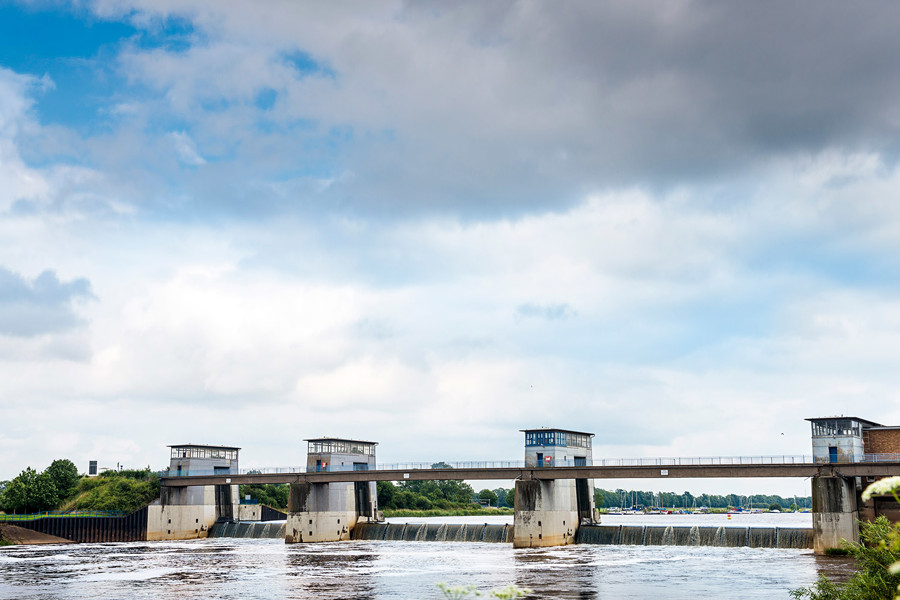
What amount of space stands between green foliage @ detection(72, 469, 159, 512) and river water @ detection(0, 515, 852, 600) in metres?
28.2

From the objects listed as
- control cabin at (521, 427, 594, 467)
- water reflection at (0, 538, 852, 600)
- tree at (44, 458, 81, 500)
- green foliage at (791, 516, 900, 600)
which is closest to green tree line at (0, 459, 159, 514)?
tree at (44, 458, 81, 500)

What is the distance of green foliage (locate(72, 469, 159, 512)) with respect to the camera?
129625 mm

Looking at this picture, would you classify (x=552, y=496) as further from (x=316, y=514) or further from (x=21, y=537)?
(x=21, y=537)

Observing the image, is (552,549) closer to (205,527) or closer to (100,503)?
(205,527)

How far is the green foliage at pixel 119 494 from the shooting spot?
12962 cm

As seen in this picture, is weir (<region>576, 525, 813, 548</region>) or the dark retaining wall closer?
weir (<region>576, 525, 813, 548</region>)

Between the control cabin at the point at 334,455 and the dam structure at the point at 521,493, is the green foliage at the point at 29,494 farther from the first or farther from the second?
the control cabin at the point at 334,455

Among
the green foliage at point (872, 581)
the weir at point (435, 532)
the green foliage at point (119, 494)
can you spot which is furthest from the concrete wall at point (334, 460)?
the green foliage at point (872, 581)

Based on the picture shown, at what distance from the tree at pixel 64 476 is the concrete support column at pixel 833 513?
11993 centimetres

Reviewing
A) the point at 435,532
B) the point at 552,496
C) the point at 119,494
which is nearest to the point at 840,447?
the point at 552,496

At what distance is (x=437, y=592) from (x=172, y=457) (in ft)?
287

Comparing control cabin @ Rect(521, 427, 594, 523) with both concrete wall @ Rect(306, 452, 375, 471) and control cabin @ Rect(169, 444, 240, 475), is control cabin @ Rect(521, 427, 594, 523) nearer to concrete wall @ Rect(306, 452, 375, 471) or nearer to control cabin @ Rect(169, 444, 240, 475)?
concrete wall @ Rect(306, 452, 375, 471)

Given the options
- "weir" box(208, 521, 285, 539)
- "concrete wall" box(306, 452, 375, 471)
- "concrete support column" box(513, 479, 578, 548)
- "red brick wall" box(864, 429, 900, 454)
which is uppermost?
"red brick wall" box(864, 429, 900, 454)

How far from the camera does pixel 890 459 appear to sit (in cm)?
8688
